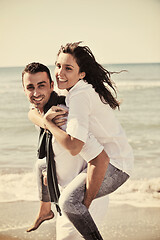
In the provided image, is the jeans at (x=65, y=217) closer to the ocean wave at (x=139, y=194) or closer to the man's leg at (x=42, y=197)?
the man's leg at (x=42, y=197)

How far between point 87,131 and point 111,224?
4.62ft

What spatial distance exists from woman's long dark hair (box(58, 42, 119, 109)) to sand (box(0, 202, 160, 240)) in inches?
48.6

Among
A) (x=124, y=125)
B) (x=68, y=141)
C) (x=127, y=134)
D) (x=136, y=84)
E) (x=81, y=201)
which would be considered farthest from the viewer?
(x=136, y=84)

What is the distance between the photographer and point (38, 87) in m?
1.99

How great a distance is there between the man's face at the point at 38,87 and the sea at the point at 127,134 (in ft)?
1.50

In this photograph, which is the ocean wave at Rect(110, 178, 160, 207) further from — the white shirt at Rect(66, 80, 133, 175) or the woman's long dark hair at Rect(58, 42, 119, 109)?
the woman's long dark hair at Rect(58, 42, 119, 109)

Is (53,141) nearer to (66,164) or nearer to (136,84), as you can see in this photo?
(66,164)

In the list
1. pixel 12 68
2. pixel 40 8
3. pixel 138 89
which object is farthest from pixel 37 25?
pixel 138 89

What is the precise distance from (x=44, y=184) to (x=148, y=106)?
645 centimetres

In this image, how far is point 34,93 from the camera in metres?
1.98

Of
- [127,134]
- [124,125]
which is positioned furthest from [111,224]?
[124,125]

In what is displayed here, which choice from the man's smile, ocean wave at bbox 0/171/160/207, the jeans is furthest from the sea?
the jeans

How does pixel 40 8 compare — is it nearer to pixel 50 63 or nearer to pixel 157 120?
pixel 50 63

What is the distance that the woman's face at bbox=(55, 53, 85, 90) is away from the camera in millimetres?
1937
